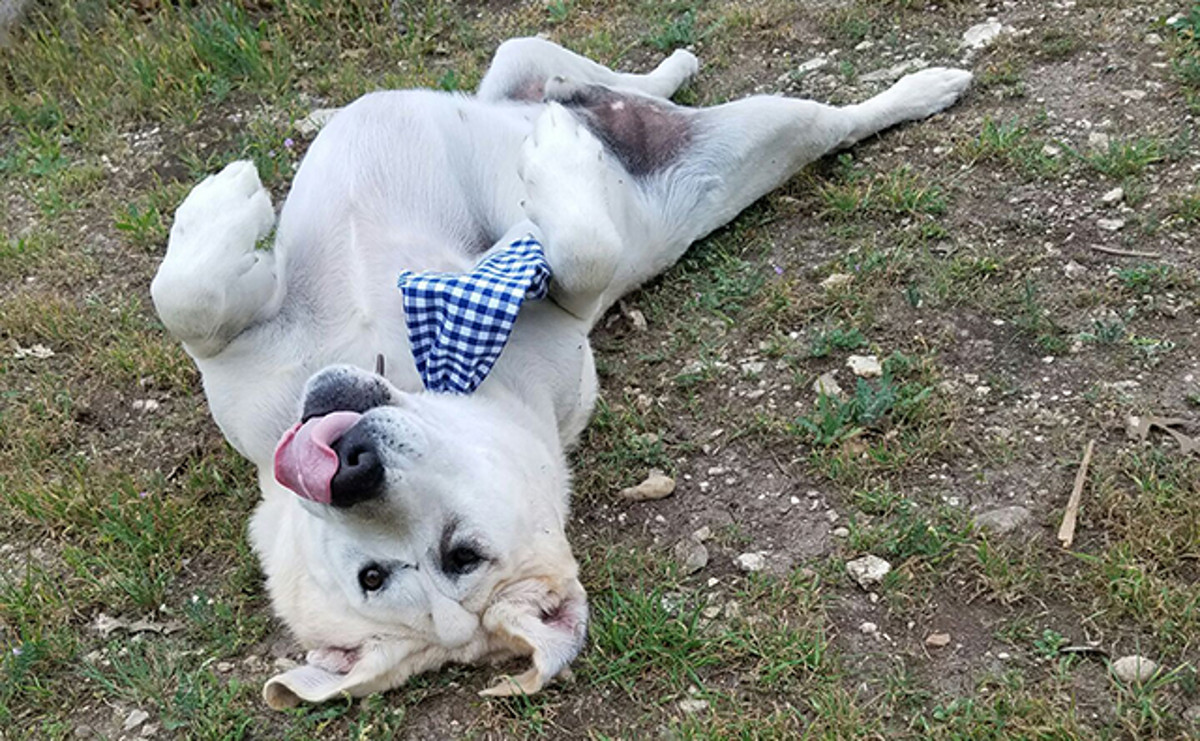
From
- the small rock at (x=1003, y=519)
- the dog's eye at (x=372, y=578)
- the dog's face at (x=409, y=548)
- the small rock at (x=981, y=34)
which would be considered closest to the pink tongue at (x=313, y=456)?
the dog's face at (x=409, y=548)

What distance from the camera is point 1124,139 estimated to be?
157 inches

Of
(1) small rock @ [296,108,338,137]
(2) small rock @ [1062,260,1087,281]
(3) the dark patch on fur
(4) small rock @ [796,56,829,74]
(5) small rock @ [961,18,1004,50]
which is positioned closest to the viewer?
(2) small rock @ [1062,260,1087,281]

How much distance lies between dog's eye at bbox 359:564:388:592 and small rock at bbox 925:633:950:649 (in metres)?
1.23

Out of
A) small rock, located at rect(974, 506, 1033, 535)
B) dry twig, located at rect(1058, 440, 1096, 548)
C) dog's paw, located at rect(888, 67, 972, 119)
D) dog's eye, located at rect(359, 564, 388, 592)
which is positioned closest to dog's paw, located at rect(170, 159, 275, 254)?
dog's eye, located at rect(359, 564, 388, 592)

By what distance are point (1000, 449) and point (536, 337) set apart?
1270mm

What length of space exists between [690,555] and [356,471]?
1.01 metres

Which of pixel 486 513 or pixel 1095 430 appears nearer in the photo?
pixel 486 513

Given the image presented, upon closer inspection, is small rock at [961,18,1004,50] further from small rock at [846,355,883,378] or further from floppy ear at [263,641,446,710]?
floppy ear at [263,641,446,710]

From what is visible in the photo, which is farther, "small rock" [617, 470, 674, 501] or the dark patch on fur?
the dark patch on fur

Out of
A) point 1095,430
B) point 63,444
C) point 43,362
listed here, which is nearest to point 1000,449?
point 1095,430

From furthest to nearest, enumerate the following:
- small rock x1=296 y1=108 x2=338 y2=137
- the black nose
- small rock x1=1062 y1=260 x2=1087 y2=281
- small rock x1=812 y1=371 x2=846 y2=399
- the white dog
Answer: small rock x1=296 y1=108 x2=338 y2=137 → small rock x1=1062 y1=260 x2=1087 y2=281 → small rock x1=812 y1=371 x2=846 y2=399 → the white dog → the black nose

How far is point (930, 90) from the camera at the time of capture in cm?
439

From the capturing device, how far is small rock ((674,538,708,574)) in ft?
9.75

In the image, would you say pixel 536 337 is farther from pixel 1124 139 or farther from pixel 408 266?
pixel 1124 139
